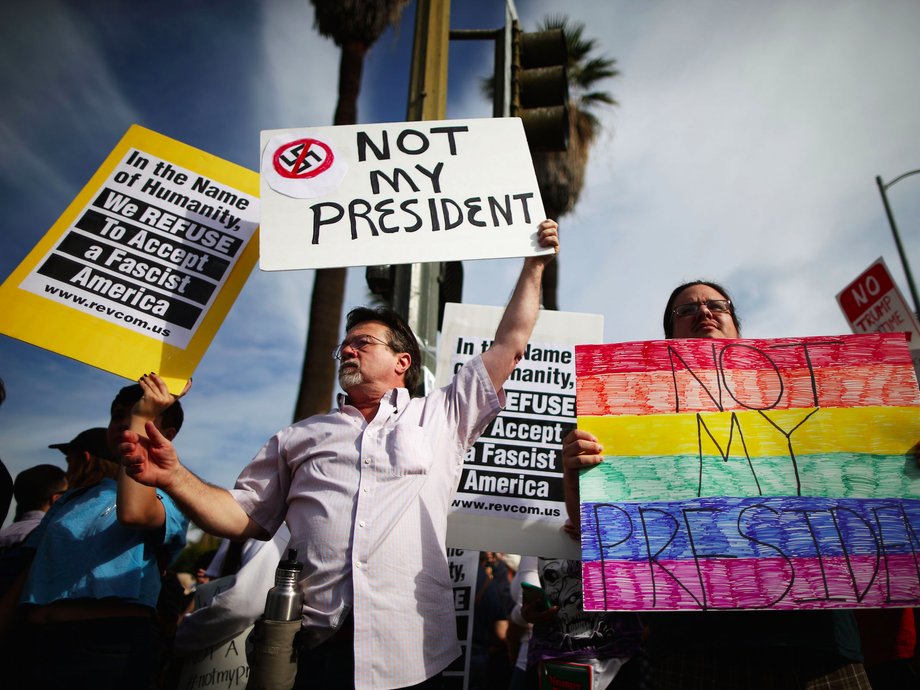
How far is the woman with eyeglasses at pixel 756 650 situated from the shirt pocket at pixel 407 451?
0.49 m

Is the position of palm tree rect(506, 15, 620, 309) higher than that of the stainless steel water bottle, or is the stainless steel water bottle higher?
palm tree rect(506, 15, 620, 309)

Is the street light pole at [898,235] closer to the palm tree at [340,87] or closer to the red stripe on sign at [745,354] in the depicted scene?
the palm tree at [340,87]

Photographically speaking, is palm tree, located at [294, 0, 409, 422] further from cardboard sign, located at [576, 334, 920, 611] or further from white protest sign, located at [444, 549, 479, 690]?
cardboard sign, located at [576, 334, 920, 611]

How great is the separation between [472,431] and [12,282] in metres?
1.69

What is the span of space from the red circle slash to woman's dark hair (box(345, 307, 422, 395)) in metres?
0.56

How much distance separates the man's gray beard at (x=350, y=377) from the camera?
213cm

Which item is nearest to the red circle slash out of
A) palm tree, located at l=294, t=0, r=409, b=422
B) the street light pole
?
palm tree, located at l=294, t=0, r=409, b=422

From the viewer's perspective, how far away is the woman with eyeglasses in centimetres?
149

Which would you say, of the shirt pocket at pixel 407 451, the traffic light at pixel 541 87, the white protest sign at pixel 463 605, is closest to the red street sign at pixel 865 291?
the traffic light at pixel 541 87

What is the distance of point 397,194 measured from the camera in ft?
7.40

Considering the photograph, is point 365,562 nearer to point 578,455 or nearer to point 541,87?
point 578,455

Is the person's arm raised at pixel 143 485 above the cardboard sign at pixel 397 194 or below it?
below

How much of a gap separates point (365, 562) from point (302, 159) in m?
1.53

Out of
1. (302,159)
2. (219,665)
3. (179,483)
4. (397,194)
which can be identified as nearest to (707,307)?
(397,194)
